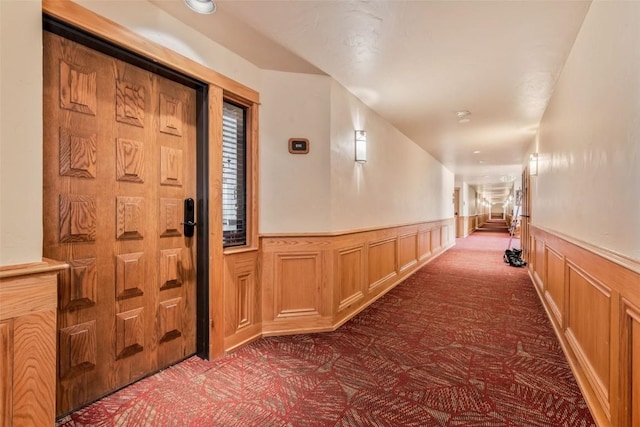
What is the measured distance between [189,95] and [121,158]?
0.68 m

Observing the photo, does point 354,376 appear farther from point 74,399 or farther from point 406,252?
point 406,252

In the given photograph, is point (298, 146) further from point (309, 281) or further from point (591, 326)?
point (591, 326)

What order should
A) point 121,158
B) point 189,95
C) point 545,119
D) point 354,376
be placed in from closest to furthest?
point 121,158, point 354,376, point 189,95, point 545,119

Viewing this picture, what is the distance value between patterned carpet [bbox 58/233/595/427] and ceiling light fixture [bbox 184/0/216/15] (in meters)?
2.28

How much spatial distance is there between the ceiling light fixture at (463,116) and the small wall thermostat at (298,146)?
7.38 ft

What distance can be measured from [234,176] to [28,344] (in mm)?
1608

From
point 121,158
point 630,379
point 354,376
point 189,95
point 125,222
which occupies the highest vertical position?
point 189,95

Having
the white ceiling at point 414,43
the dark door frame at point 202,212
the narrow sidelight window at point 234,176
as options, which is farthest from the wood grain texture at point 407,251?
the dark door frame at point 202,212

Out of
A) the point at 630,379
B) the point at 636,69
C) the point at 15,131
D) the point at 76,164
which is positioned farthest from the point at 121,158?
the point at 630,379

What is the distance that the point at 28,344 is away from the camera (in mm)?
1336

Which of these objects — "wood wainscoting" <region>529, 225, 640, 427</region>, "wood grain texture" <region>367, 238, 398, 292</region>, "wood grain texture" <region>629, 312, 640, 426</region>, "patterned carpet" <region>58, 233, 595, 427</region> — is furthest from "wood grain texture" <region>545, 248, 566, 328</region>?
"wood grain texture" <region>367, 238, 398, 292</region>

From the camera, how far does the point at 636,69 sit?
1307 mm

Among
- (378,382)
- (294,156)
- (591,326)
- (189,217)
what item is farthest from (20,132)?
(591,326)

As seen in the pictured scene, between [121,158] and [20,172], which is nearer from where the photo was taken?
[20,172]
